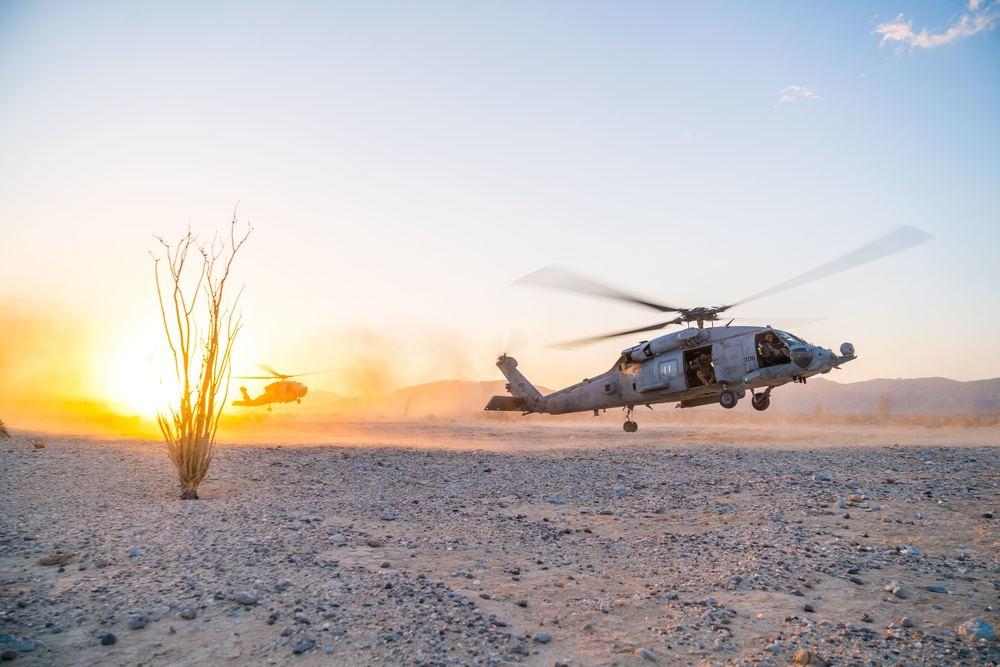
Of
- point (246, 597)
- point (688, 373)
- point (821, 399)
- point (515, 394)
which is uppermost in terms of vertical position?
point (688, 373)

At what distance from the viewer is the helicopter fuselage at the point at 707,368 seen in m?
16.5

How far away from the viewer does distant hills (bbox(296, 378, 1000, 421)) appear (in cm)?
9069

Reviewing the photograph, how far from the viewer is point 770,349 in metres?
16.9

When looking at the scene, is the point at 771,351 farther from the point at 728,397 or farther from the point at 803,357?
the point at 728,397

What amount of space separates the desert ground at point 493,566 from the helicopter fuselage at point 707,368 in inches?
151

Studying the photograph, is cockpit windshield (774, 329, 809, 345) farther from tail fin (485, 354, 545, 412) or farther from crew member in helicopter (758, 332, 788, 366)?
tail fin (485, 354, 545, 412)

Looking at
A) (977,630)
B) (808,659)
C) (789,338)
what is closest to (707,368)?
(789,338)

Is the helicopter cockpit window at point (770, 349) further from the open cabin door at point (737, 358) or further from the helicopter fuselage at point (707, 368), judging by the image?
the open cabin door at point (737, 358)

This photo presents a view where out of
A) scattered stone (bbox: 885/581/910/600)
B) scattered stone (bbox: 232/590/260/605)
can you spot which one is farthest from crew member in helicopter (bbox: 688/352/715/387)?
scattered stone (bbox: 232/590/260/605)

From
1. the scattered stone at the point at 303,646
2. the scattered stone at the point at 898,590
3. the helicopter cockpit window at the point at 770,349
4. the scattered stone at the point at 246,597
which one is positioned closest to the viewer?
the scattered stone at the point at 303,646

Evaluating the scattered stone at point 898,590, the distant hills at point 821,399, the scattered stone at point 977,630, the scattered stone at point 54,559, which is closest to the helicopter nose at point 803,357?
the scattered stone at point 898,590

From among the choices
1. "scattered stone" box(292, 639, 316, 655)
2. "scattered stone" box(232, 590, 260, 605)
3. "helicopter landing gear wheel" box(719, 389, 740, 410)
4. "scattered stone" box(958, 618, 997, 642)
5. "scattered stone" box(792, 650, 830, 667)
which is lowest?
"scattered stone" box(958, 618, 997, 642)

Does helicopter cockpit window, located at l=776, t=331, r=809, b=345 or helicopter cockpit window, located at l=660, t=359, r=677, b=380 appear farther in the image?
helicopter cockpit window, located at l=660, t=359, r=677, b=380

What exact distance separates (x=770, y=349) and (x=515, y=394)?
37.4ft
